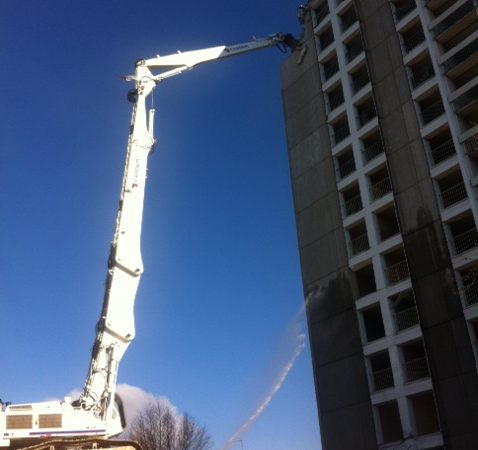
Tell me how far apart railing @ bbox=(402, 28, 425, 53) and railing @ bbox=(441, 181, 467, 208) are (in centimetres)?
1189

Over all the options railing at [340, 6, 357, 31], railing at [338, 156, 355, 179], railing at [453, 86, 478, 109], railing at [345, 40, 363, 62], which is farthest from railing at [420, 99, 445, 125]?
railing at [340, 6, 357, 31]

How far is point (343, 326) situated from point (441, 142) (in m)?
13.9

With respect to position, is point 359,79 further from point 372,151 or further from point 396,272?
point 396,272

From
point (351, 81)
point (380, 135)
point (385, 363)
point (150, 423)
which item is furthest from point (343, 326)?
point (150, 423)

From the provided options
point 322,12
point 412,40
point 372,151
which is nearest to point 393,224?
point 372,151

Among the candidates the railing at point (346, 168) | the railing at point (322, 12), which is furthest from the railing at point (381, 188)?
the railing at point (322, 12)

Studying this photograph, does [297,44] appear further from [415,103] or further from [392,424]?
[392,424]

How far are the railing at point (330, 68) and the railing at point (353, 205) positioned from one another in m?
12.2

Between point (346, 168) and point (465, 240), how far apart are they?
12.4 m

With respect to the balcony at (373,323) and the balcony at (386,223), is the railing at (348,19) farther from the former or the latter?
the balcony at (373,323)

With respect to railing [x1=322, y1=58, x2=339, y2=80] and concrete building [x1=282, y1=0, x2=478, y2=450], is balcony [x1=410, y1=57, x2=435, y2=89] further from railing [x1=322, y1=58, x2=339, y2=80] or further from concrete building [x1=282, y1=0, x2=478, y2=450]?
railing [x1=322, y1=58, x2=339, y2=80]

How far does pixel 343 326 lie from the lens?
43438 mm

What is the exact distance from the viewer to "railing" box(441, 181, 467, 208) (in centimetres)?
4053

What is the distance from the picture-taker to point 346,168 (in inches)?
1945
